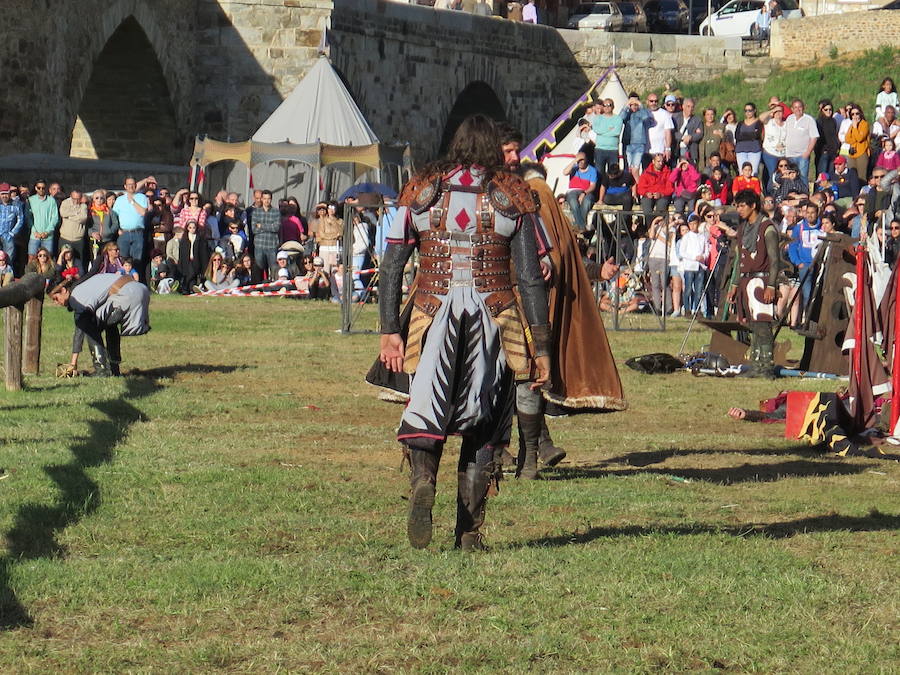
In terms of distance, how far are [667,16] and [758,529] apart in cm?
3961

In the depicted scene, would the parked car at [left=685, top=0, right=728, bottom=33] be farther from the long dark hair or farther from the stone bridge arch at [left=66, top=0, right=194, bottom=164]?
the long dark hair

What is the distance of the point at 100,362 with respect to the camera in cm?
1374

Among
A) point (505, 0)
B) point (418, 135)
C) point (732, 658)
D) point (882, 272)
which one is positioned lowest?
point (732, 658)

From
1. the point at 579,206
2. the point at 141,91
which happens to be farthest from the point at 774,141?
the point at 141,91

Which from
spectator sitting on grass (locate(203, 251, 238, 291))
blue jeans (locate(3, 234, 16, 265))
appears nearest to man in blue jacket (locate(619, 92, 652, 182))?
spectator sitting on grass (locate(203, 251, 238, 291))

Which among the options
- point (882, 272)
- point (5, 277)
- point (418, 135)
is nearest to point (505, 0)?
point (418, 135)

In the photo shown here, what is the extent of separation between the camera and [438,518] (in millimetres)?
7734

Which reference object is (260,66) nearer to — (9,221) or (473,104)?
(473,104)

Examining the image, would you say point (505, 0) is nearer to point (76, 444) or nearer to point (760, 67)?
point (760, 67)

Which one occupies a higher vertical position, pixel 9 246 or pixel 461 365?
pixel 9 246

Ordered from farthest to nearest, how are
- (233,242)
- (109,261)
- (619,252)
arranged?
(233,242) < (619,252) < (109,261)

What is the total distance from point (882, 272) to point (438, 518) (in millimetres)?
5346

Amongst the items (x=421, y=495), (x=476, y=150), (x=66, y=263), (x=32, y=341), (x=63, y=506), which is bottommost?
(x=63, y=506)

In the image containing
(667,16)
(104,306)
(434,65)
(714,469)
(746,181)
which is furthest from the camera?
(667,16)
